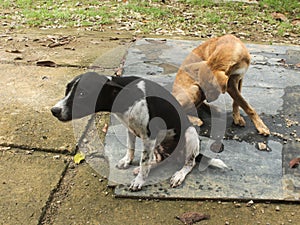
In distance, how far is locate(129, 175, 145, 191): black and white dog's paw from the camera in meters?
2.89

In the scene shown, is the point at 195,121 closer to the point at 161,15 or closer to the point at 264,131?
the point at 264,131

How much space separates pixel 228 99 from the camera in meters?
4.35

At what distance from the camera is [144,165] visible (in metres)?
2.96

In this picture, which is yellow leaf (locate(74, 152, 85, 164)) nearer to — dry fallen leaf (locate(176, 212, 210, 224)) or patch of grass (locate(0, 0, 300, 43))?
dry fallen leaf (locate(176, 212, 210, 224))

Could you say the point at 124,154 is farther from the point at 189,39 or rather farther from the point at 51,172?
the point at 189,39

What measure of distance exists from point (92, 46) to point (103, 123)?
2.51 m

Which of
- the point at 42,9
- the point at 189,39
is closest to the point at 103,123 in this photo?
the point at 189,39

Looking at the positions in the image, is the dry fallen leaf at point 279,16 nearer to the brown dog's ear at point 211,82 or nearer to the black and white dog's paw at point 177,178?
the brown dog's ear at point 211,82

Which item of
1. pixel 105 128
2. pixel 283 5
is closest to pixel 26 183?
pixel 105 128

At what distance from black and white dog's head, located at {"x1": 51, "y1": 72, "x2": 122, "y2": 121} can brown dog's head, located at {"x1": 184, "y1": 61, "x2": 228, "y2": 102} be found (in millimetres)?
981

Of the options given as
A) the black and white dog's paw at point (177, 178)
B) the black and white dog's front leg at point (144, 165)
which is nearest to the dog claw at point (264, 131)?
the black and white dog's paw at point (177, 178)

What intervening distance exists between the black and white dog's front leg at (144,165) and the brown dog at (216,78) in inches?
30.5

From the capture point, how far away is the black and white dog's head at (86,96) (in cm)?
272

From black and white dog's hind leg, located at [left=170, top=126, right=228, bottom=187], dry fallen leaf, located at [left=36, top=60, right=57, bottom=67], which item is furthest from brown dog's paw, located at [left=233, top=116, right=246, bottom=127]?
dry fallen leaf, located at [left=36, top=60, right=57, bottom=67]
